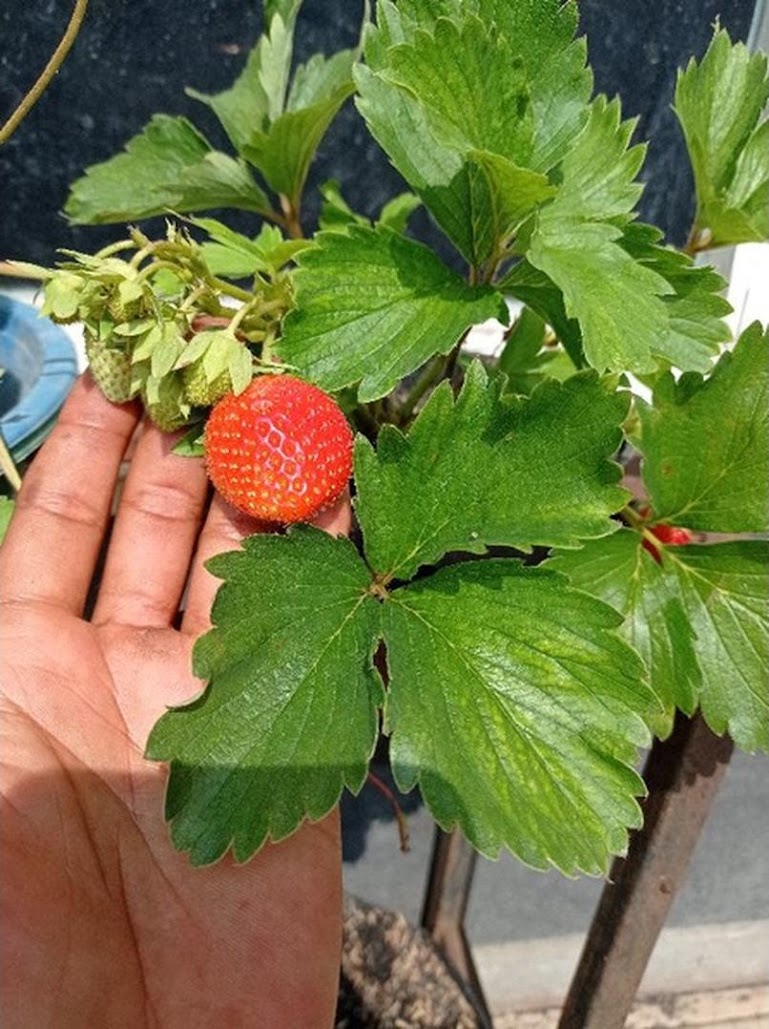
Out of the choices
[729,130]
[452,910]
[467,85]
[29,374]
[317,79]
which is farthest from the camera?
[452,910]

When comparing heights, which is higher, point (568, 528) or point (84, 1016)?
point (568, 528)

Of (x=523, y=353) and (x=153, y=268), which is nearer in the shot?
(x=153, y=268)

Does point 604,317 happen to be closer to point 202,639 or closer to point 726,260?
point 202,639

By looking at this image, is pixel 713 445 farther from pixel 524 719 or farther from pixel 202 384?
pixel 202 384

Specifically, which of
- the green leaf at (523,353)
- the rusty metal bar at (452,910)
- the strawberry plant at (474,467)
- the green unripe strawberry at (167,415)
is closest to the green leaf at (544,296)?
the strawberry plant at (474,467)

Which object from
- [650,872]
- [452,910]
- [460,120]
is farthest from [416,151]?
[452,910]

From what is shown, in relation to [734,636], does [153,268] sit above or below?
above

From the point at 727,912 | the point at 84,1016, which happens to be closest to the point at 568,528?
the point at 84,1016
